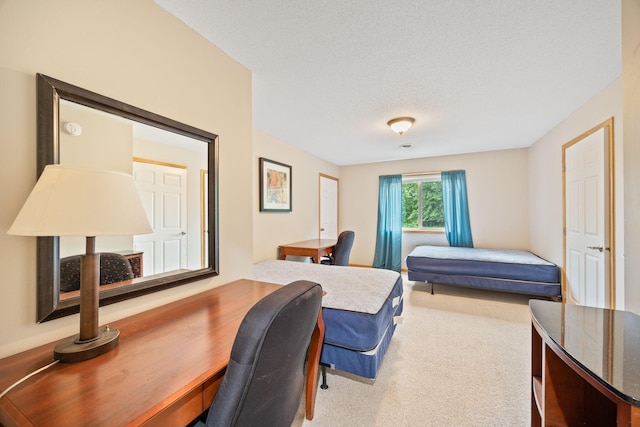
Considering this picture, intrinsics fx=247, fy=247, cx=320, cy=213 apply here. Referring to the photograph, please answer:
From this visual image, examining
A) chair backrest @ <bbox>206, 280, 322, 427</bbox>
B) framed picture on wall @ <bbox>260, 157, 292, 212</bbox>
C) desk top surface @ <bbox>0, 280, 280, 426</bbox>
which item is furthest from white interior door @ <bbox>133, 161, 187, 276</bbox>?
framed picture on wall @ <bbox>260, 157, 292, 212</bbox>

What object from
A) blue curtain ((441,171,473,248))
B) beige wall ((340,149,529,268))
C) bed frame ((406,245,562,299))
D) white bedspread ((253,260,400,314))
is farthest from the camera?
blue curtain ((441,171,473,248))

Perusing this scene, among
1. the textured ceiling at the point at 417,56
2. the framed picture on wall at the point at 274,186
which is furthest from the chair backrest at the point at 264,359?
the framed picture on wall at the point at 274,186

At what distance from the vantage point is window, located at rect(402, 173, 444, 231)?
16.2 feet

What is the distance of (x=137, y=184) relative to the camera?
1191 mm

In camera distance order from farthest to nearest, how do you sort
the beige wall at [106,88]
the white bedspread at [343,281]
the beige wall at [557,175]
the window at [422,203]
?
the window at [422,203] < the beige wall at [557,175] < the white bedspread at [343,281] < the beige wall at [106,88]

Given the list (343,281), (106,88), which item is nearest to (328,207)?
(343,281)

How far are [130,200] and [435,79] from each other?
226cm

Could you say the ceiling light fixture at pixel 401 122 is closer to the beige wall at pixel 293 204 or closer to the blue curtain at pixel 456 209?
the beige wall at pixel 293 204

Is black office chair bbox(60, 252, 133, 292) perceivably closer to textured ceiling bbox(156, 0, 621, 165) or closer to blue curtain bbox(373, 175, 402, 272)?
textured ceiling bbox(156, 0, 621, 165)

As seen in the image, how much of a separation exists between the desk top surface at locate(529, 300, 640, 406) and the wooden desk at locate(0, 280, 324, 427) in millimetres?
1084

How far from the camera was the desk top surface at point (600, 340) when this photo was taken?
66 cm

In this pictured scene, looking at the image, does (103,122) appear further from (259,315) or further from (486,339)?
(486,339)

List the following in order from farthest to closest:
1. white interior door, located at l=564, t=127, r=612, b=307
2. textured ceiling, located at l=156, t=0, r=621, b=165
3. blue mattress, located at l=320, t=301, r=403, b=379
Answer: white interior door, located at l=564, t=127, r=612, b=307 < blue mattress, located at l=320, t=301, r=403, b=379 < textured ceiling, located at l=156, t=0, r=621, b=165

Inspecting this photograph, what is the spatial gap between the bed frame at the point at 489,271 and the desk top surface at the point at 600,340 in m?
2.47
